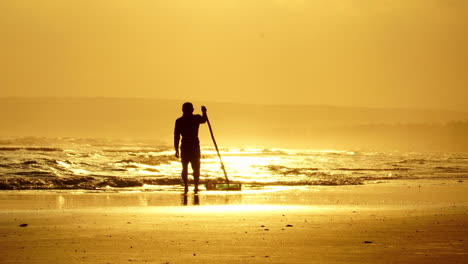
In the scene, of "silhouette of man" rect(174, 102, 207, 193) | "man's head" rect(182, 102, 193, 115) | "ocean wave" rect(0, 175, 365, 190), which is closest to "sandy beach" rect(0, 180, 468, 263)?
"silhouette of man" rect(174, 102, 207, 193)

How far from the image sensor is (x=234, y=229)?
352 inches

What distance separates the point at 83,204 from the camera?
12578 millimetres

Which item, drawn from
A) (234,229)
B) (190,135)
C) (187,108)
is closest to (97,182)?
(190,135)

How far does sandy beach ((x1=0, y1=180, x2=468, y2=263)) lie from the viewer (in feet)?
23.8

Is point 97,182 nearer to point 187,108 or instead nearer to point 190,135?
point 190,135

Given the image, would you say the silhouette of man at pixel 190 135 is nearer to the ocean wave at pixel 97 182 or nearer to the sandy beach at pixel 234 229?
the ocean wave at pixel 97 182

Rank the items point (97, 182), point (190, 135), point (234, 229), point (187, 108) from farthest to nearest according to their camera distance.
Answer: point (97, 182)
point (190, 135)
point (187, 108)
point (234, 229)

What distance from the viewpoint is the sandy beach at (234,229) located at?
23.8 feet

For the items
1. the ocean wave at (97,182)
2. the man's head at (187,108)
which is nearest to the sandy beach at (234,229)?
the man's head at (187,108)

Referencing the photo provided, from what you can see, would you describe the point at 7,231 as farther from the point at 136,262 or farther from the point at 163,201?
the point at 163,201

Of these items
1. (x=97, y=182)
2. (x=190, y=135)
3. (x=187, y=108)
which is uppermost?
(x=187, y=108)

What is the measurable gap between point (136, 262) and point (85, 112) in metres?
131

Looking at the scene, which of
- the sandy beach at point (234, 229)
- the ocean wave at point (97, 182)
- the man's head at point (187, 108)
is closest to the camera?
the sandy beach at point (234, 229)

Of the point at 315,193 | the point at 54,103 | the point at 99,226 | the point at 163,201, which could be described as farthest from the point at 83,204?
the point at 54,103
